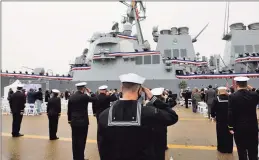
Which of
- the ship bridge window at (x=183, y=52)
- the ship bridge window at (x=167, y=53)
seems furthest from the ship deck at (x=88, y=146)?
the ship bridge window at (x=167, y=53)

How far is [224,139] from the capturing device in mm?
5840

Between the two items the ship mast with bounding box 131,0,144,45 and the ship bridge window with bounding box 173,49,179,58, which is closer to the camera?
the ship bridge window with bounding box 173,49,179,58

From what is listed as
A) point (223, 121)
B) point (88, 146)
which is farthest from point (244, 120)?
point (88, 146)

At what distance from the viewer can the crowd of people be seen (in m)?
2.14

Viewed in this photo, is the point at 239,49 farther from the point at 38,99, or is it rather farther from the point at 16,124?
the point at 16,124

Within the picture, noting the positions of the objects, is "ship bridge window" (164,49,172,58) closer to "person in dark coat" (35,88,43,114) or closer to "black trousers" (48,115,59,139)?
Result: "person in dark coat" (35,88,43,114)

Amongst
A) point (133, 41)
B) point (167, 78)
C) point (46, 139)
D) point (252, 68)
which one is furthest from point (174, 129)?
point (133, 41)

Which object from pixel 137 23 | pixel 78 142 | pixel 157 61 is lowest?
pixel 78 142

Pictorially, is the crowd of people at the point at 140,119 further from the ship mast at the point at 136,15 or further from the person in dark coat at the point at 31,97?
the ship mast at the point at 136,15

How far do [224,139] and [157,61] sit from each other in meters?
19.1

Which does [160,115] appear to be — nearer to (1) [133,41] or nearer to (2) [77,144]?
(2) [77,144]

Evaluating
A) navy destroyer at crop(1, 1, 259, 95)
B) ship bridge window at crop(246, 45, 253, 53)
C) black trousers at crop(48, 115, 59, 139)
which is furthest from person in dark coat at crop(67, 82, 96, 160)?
ship bridge window at crop(246, 45, 253, 53)

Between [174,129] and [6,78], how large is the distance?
81.8ft

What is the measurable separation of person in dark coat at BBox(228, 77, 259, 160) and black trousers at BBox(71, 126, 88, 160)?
9.83ft
